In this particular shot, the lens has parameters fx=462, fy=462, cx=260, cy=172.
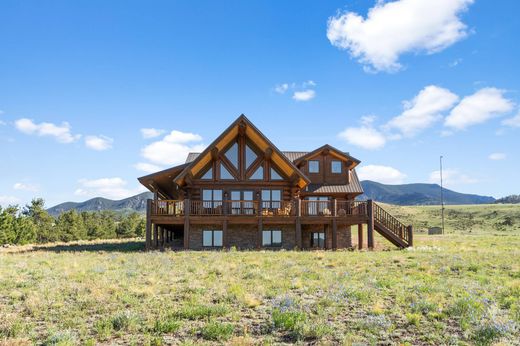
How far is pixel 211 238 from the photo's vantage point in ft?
92.8

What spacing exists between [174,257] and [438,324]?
13643 millimetres

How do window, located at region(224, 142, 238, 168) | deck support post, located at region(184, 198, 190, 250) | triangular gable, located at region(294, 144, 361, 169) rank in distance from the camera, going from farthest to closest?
triangular gable, located at region(294, 144, 361, 169), window, located at region(224, 142, 238, 168), deck support post, located at region(184, 198, 190, 250)

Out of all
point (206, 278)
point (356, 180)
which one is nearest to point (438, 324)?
point (206, 278)

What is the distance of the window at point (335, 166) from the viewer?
34.2 meters

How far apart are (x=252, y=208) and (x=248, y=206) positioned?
1.02m

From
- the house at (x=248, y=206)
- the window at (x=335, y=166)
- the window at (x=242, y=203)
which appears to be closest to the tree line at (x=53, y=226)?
the house at (x=248, y=206)

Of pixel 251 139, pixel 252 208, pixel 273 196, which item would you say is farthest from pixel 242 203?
pixel 251 139

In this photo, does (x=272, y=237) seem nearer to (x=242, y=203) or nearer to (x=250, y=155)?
(x=242, y=203)

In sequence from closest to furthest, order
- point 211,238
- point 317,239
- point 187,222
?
point 187,222 → point 211,238 → point 317,239

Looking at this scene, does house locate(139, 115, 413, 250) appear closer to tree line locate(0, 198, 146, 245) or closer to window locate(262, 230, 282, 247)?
window locate(262, 230, 282, 247)

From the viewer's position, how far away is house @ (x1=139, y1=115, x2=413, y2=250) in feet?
87.7

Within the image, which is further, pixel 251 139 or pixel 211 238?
pixel 251 139

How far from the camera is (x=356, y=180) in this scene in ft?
115

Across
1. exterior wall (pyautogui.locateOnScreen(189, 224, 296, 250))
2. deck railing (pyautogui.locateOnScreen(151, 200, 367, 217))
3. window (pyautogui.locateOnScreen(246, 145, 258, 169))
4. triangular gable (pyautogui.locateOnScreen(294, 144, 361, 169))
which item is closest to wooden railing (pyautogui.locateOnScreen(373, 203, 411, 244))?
deck railing (pyautogui.locateOnScreen(151, 200, 367, 217))
